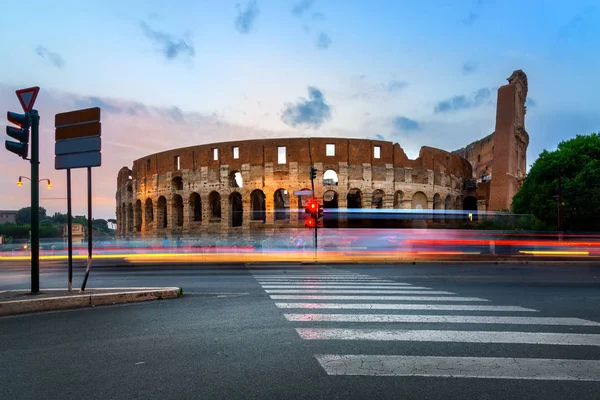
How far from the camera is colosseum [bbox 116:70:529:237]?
3675 cm

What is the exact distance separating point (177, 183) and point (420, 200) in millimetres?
25625

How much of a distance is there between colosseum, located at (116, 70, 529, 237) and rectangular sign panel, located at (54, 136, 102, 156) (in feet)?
91.9

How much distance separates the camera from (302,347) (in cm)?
443

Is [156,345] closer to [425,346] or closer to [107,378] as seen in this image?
[107,378]

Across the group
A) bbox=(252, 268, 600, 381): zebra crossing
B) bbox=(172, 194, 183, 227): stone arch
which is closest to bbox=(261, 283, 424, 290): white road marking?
bbox=(252, 268, 600, 381): zebra crossing

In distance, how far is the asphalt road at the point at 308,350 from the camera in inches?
131

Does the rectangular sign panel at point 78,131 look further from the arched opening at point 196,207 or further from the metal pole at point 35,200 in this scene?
the arched opening at point 196,207

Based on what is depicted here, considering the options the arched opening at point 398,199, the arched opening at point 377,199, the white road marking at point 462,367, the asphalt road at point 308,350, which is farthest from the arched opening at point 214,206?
the white road marking at point 462,367

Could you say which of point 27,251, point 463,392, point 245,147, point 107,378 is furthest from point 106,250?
A: point 463,392

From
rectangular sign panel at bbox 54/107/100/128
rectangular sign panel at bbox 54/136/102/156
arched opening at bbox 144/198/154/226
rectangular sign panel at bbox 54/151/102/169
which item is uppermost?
rectangular sign panel at bbox 54/107/100/128

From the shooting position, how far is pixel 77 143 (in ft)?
24.7

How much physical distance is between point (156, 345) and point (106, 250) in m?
28.4

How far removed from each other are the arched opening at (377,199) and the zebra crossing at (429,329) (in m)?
30.7

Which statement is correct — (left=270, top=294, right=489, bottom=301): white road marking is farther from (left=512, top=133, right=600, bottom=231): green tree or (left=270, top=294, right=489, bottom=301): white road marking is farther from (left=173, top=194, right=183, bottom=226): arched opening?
(left=173, top=194, right=183, bottom=226): arched opening
